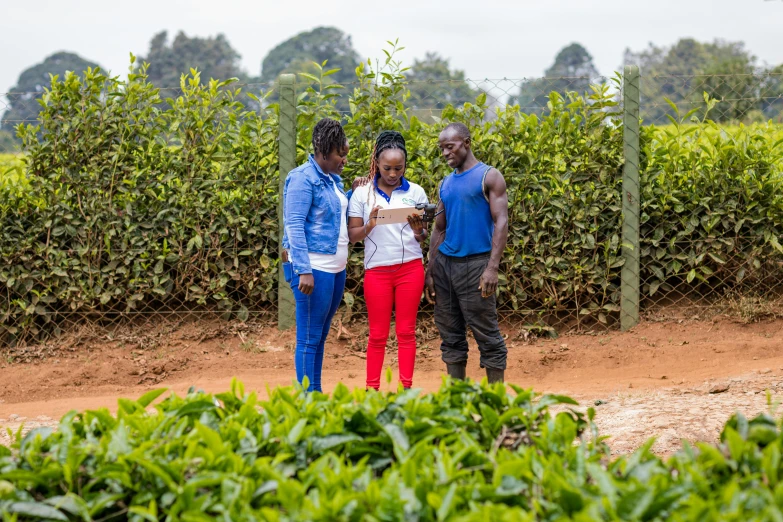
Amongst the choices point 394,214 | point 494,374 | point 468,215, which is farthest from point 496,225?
point 494,374

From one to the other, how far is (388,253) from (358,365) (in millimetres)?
1975

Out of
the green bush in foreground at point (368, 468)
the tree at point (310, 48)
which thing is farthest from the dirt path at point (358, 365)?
the tree at point (310, 48)

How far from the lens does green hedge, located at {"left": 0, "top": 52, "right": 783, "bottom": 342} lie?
644cm

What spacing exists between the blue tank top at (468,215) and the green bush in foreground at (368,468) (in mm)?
2156

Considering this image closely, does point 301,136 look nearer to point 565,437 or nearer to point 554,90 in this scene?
point 554,90

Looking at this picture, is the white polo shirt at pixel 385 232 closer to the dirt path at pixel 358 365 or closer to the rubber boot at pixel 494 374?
the rubber boot at pixel 494 374

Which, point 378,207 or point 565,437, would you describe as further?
point 378,207

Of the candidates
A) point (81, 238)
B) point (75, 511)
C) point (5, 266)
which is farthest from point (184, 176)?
point (75, 511)

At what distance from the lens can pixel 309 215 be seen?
4535 mm

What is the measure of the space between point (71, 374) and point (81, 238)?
3.83 feet

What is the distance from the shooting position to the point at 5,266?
260 inches

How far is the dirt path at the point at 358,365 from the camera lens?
5613mm

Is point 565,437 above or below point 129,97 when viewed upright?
below

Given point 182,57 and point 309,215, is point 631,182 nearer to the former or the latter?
point 309,215
